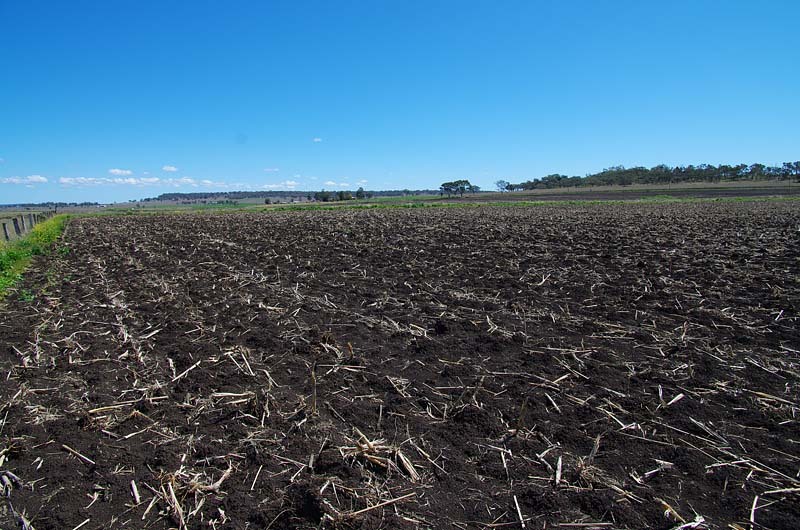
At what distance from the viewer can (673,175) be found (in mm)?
132625

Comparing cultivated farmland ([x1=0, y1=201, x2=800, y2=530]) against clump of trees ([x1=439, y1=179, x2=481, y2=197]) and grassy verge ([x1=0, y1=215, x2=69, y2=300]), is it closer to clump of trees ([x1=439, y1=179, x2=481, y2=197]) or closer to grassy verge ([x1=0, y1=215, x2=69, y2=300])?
grassy verge ([x1=0, y1=215, x2=69, y2=300])

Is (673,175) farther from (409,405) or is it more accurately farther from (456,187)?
(409,405)

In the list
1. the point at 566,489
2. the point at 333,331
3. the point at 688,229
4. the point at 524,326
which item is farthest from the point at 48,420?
the point at 688,229

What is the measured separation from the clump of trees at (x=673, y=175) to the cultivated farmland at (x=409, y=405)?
121319mm

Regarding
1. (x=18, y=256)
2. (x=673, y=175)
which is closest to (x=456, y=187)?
(x=673, y=175)

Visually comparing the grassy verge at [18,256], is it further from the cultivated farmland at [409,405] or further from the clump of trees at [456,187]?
the clump of trees at [456,187]

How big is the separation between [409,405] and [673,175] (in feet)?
511

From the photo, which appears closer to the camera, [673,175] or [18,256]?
[18,256]

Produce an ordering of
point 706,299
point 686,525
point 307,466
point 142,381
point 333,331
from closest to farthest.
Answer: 1. point 686,525
2. point 307,466
3. point 142,381
4. point 333,331
5. point 706,299

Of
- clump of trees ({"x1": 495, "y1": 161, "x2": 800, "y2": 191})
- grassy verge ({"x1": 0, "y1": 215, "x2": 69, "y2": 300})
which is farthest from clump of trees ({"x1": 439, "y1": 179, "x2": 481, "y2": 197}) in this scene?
grassy verge ({"x1": 0, "y1": 215, "x2": 69, "y2": 300})

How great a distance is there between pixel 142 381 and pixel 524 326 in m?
5.25

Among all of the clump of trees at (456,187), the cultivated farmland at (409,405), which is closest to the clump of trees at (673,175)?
the clump of trees at (456,187)

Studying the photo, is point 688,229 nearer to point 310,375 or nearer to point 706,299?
point 706,299

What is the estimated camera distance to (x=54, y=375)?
5227mm
